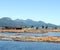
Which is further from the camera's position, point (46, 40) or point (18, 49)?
point (46, 40)

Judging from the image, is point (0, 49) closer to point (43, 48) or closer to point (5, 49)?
point (5, 49)

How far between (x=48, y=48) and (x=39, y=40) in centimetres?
1232

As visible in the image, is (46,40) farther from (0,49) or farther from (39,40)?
(0,49)

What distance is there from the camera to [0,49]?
42.7 m

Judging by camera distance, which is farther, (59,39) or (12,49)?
(59,39)

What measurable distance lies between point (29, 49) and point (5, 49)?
440cm

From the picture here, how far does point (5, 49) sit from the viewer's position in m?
42.7

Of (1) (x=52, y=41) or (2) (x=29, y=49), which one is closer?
(2) (x=29, y=49)

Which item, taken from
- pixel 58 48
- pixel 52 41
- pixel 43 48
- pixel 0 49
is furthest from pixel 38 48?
pixel 52 41

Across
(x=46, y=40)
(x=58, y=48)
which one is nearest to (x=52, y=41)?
(x=46, y=40)

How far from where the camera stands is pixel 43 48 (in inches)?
1704

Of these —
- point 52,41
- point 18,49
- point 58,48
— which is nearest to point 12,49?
point 18,49

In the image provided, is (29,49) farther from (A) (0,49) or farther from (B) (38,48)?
(A) (0,49)

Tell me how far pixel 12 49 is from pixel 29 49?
3.08 meters
